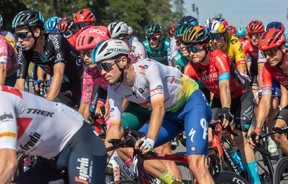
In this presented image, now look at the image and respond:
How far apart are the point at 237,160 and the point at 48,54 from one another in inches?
102

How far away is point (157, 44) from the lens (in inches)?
558

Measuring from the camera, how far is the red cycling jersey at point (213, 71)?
8055 mm

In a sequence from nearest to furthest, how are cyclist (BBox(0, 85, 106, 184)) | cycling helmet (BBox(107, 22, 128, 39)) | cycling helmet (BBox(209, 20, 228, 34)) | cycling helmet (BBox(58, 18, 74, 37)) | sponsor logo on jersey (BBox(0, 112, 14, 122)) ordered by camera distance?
sponsor logo on jersey (BBox(0, 112, 14, 122))
cyclist (BBox(0, 85, 106, 184))
cycling helmet (BBox(209, 20, 228, 34))
cycling helmet (BBox(107, 22, 128, 39))
cycling helmet (BBox(58, 18, 74, 37))

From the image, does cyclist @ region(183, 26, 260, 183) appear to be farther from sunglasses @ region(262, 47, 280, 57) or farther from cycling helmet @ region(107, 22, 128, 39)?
cycling helmet @ region(107, 22, 128, 39)

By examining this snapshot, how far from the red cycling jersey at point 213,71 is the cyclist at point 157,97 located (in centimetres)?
109

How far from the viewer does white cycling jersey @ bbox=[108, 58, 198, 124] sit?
6246mm

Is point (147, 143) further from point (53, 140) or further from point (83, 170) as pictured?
point (53, 140)

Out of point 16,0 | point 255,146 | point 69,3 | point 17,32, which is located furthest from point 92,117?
point 69,3

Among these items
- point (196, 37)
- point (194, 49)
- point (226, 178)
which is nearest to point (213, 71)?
point (194, 49)

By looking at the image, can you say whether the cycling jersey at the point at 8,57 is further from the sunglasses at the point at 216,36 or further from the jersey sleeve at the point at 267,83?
the sunglasses at the point at 216,36

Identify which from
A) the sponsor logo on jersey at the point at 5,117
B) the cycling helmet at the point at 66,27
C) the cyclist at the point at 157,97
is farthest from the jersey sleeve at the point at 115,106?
the cycling helmet at the point at 66,27

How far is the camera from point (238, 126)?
342 inches

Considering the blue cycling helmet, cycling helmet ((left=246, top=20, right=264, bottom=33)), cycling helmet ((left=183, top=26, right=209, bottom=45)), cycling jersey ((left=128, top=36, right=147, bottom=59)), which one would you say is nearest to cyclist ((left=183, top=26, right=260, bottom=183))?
cycling helmet ((left=183, top=26, right=209, bottom=45))

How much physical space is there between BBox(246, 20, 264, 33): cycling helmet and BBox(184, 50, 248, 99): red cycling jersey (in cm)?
608
